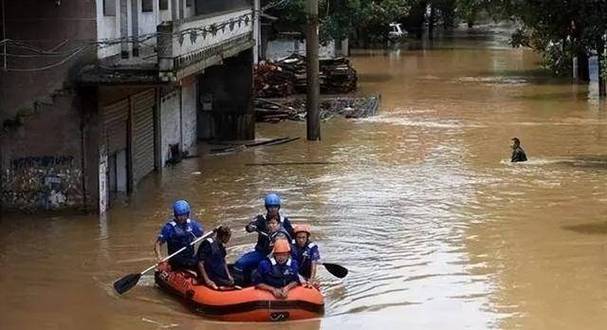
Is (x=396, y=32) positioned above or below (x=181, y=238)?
above

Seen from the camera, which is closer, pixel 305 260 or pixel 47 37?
pixel 305 260

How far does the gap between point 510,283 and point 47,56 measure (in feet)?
30.4

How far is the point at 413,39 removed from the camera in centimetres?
8631

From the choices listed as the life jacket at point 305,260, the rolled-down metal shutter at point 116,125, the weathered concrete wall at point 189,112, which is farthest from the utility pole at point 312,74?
the life jacket at point 305,260

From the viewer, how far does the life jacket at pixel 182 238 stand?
14727mm

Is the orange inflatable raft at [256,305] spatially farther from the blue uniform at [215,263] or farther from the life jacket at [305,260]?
the life jacket at [305,260]

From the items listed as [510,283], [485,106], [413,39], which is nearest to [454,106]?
[485,106]

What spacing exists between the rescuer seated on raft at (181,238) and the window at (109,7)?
269 inches

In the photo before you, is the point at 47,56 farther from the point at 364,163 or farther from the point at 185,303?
the point at 364,163

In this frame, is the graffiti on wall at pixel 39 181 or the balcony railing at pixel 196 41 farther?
the graffiti on wall at pixel 39 181

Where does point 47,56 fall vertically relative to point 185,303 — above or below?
above

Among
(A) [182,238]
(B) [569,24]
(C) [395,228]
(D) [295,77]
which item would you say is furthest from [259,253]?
(D) [295,77]

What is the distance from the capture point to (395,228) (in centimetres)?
1933

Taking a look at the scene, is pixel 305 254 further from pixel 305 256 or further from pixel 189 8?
pixel 189 8
